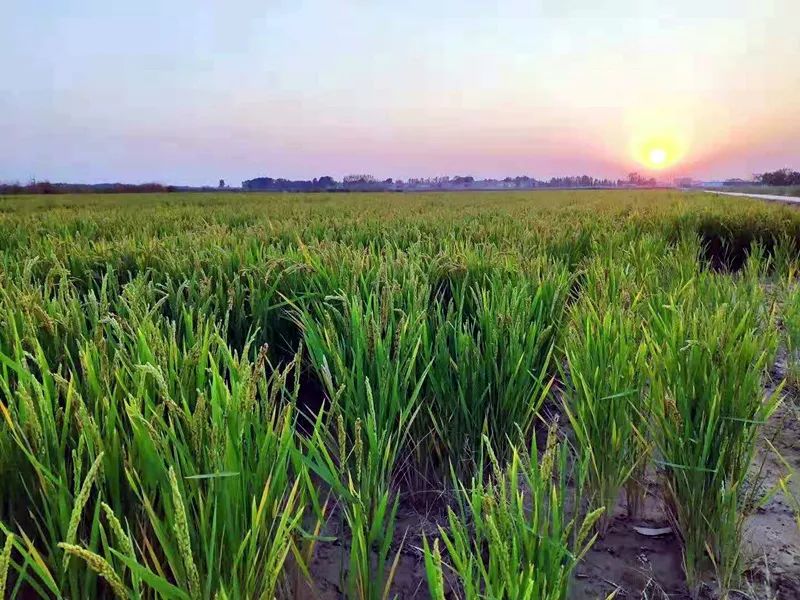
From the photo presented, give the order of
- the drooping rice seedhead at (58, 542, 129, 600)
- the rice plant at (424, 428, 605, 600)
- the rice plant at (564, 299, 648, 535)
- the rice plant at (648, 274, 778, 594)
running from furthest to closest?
the rice plant at (564, 299, 648, 535), the rice plant at (648, 274, 778, 594), the rice plant at (424, 428, 605, 600), the drooping rice seedhead at (58, 542, 129, 600)

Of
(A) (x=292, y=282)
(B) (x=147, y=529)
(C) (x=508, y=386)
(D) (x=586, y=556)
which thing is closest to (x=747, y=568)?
(D) (x=586, y=556)

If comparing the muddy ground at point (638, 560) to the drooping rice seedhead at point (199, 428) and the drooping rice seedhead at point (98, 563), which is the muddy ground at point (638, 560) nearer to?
the drooping rice seedhead at point (199, 428)

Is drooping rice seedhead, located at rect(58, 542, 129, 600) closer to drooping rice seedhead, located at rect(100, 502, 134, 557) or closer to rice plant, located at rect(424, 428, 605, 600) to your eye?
drooping rice seedhead, located at rect(100, 502, 134, 557)

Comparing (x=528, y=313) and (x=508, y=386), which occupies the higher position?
(x=528, y=313)

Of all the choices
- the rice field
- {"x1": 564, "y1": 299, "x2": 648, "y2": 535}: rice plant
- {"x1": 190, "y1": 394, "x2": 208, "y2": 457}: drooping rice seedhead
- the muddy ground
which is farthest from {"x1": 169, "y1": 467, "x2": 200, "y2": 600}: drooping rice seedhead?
{"x1": 564, "y1": 299, "x2": 648, "y2": 535}: rice plant

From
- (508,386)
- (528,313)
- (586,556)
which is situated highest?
(528,313)

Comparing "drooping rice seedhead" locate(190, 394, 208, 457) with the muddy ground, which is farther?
the muddy ground

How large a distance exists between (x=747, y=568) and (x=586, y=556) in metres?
0.36

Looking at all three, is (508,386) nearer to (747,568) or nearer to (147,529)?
(747,568)

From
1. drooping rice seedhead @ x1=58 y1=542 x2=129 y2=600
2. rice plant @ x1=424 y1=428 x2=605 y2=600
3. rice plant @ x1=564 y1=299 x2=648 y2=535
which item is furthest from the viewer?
rice plant @ x1=564 y1=299 x2=648 y2=535

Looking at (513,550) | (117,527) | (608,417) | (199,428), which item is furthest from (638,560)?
(117,527)

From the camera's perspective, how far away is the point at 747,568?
130 cm

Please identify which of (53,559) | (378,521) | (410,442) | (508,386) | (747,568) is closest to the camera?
(53,559)

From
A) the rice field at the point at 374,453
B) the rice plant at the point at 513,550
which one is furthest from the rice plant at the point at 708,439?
the rice plant at the point at 513,550
